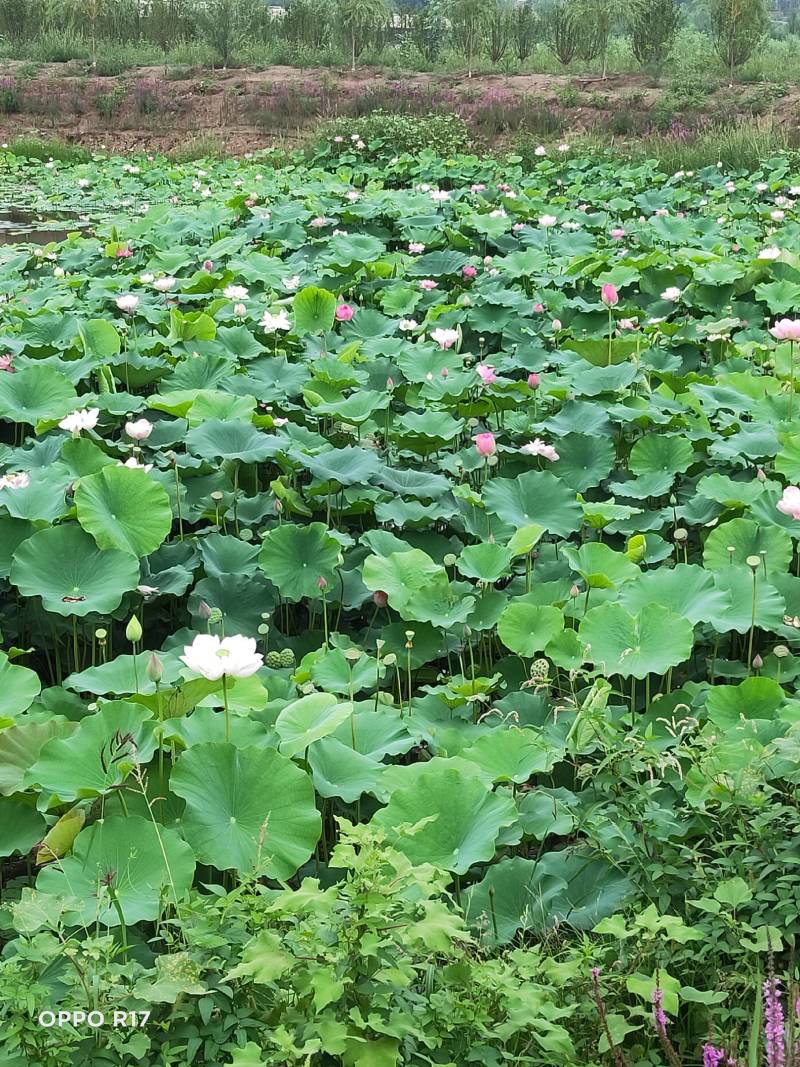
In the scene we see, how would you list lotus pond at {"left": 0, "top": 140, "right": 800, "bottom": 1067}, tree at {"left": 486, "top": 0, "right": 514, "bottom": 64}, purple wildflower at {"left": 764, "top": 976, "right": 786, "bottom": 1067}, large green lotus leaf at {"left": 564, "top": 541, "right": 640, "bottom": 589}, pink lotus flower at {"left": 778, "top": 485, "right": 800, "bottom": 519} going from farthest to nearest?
tree at {"left": 486, "top": 0, "right": 514, "bottom": 64} → large green lotus leaf at {"left": 564, "top": 541, "right": 640, "bottom": 589} → pink lotus flower at {"left": 778, "top": 485, "right": 800, "bottom": 519} → lotus pond at {"left": 0, "top": 140, "right": 800, "bottom": 1067} → purple wildflower at {"left": 764, "top": 976, "right": 786, "bottom": 1067}

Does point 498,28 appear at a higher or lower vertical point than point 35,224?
higher

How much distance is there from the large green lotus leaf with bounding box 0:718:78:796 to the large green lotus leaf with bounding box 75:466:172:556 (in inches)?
24.5

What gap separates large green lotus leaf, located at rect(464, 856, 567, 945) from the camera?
5.13ft

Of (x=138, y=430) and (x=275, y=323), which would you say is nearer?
(x=138, y=430)

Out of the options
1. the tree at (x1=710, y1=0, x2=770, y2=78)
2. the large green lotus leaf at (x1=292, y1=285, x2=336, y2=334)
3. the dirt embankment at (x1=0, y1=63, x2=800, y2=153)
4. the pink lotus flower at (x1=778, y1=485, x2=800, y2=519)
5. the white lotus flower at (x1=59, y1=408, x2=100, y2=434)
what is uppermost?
the tree at (x1=710, y1=0, x2=770, y2=78)

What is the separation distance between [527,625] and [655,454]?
952 millimetres

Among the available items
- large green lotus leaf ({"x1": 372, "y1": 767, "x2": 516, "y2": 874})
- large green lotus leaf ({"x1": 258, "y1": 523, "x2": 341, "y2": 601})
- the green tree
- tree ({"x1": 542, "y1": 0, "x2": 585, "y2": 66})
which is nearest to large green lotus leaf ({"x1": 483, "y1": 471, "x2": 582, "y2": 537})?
large green lotus leaf ({"x1": 258, "y1": 523, "x2": 341, "y2": 601})

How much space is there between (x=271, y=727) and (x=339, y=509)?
1033 millimetres

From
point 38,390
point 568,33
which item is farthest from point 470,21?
point 38,390

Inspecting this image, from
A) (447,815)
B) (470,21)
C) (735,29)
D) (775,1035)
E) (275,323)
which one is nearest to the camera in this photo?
(775,1035)

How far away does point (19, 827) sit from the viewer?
1660 millimetres

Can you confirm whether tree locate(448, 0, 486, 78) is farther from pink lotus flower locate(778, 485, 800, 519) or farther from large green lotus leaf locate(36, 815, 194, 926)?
large green lotus leaf locate(36, 815, 194, 926)

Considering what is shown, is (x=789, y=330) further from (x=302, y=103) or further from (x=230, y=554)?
(x=302, y=103)

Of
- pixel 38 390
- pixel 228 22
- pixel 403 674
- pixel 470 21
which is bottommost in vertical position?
pixel 403 674
